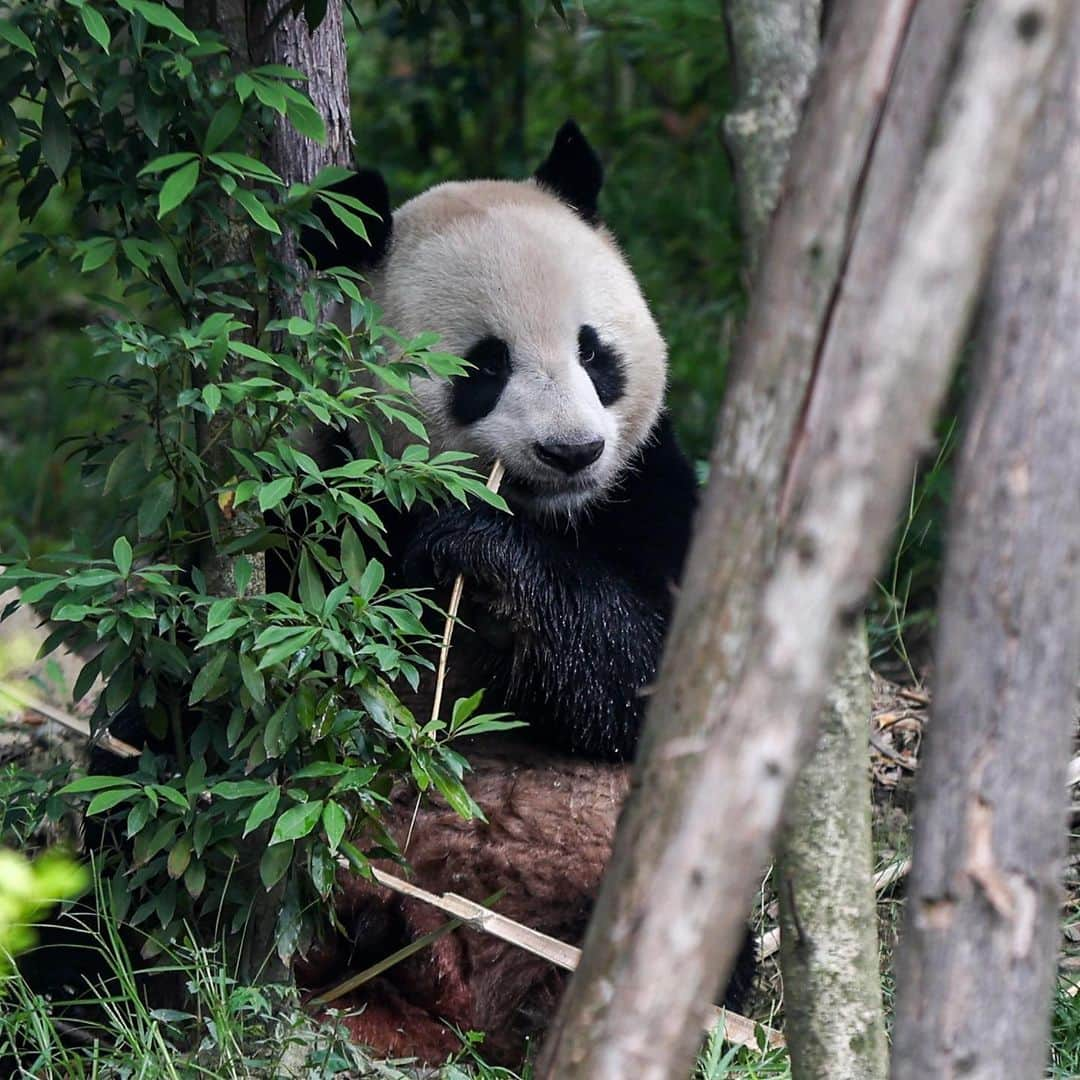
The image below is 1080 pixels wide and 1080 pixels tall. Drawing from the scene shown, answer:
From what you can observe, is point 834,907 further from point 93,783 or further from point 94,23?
point 94,23

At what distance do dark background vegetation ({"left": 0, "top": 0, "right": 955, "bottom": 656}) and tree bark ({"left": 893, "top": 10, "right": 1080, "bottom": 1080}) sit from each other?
4243mm

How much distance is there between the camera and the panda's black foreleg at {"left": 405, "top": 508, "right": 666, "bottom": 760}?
3514 millimetres

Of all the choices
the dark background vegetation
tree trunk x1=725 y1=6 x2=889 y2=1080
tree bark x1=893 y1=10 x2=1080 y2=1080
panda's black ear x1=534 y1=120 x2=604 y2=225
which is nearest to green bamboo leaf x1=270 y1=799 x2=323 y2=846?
tree trunk x1=725 y1=6 x2=889 y2=1080

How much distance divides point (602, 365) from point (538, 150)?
14.1 ft

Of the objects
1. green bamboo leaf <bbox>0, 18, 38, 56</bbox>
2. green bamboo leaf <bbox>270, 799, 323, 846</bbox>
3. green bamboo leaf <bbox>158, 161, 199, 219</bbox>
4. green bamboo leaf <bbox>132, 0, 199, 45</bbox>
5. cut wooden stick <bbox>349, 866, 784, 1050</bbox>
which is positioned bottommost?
cut wooden stick <bbox>349, 866, 784, 1050</bbox>

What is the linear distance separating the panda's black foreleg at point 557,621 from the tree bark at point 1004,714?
1787 millimetres

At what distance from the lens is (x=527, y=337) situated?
137 inches

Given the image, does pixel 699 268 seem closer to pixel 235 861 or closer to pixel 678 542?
pixel 678 542

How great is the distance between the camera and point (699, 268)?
7.48 meters

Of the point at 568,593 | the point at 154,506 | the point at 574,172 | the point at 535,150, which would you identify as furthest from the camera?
the point at 535,150

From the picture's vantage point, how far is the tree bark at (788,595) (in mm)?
1610

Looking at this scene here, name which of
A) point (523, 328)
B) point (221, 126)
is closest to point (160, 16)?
point (221, 126)

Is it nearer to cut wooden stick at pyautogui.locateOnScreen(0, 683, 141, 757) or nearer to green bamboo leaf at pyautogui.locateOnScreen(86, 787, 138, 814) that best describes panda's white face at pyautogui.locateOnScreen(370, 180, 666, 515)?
cut wooden stick at pyautogui.locateOnScreen(0, 683, 141, 757)

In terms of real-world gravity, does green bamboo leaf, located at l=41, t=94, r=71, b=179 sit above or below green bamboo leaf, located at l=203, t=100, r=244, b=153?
below
